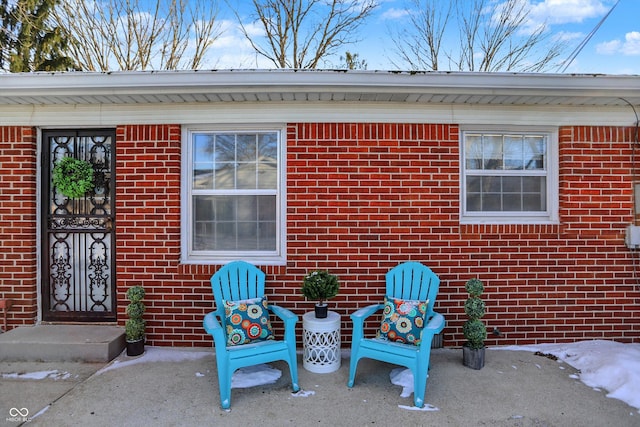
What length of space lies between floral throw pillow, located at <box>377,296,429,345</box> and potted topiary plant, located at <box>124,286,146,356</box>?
7.41 ft

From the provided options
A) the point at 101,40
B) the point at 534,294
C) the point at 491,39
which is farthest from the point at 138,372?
the point at 491,39

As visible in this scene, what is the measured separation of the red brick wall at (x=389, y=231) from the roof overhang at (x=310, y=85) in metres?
0.42

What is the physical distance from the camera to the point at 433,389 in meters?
2.97

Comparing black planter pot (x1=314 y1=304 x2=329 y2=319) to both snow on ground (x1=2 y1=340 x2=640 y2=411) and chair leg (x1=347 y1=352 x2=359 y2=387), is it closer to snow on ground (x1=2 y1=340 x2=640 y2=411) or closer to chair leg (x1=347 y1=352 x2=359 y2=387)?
chair leg (x1=347 y1=352 x2=359 y2=387)

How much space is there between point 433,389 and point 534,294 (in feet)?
5.46

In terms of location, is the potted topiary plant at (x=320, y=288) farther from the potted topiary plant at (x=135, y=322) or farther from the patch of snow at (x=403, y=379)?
the potted topiary plant at (x=135, y=322)

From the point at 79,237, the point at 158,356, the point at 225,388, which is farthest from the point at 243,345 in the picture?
the point at 79,237

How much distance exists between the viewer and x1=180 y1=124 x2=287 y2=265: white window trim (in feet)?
12.6

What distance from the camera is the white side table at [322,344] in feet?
10.6

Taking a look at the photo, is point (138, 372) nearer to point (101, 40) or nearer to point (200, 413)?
point (200, 413)

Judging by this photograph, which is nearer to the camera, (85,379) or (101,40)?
(85,379)

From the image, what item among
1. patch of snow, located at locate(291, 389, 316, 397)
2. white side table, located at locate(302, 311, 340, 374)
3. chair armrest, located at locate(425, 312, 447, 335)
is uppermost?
chair armrest, located at locate(425, 312, 447, 335)

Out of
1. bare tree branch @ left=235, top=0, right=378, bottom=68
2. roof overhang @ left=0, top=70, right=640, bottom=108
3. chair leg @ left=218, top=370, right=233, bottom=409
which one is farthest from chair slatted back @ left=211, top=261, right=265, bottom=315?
bare tree branch @ left=235, top=0, right=378, bottom=68

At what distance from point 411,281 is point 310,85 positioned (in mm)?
2014
